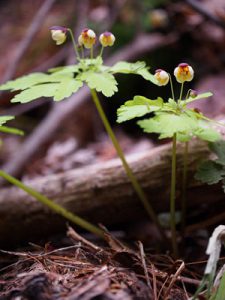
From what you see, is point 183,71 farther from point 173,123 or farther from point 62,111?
point 62,111

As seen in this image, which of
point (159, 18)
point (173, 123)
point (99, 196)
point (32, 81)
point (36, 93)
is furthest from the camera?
point (159, 18)

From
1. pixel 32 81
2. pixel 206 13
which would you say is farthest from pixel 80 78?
pixel 206 13

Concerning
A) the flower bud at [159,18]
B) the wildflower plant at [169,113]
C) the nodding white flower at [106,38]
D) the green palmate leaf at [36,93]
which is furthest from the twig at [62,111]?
the wildflower plant at [169,113]

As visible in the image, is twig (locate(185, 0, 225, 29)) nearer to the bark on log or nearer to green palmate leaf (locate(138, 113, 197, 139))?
the bark on log

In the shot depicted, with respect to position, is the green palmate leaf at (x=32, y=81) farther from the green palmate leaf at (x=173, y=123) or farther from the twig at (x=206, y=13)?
the twig at (x=206, y=13)

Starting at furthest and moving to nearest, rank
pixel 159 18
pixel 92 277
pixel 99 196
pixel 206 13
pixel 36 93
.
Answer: pixel 159 18 → pixel 206 13 → pixel 99 196 → pixel 36 93 → pixel 92 277

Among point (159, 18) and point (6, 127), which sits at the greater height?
point (159, 18)

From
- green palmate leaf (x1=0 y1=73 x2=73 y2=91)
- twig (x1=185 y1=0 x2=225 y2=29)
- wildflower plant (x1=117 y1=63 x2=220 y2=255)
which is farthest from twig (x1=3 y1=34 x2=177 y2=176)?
wildflower plant (x1=117 y1=63 x2=220 y2=255)

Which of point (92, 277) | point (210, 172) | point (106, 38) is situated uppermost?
point (106, 38)
